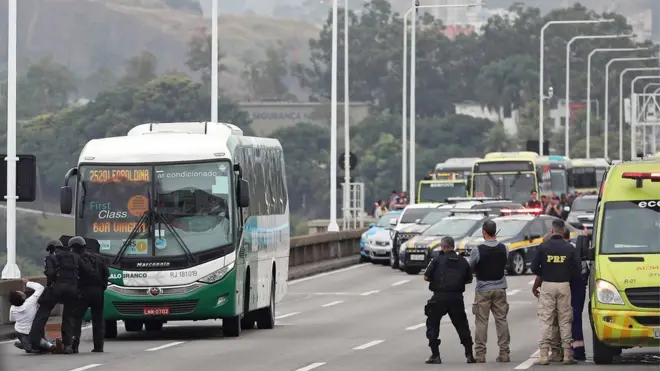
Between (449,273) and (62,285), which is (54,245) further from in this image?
(449,273)

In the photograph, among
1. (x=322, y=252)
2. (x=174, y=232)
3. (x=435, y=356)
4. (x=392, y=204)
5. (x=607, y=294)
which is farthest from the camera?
(x=392, y=204)

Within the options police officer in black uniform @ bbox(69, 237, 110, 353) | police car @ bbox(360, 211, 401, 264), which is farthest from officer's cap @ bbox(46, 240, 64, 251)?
police car @ bbox(360, 211, 401, 264)

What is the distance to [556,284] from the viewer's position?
19.3 m

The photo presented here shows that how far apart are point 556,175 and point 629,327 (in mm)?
52171

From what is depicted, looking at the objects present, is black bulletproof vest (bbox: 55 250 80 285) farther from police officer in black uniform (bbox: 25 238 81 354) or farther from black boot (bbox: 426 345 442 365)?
black boot (bbox: 426 345 442 365)

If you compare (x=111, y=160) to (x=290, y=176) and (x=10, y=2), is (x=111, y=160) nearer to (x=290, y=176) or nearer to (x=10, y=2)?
(x=10, y=2)

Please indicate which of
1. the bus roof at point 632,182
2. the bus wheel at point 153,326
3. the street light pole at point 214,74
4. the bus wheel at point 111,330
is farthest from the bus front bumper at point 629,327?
the street light pole at point 214,74

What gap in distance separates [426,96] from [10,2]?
15174 cm

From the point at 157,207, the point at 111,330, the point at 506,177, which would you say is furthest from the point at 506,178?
the point at 157,207

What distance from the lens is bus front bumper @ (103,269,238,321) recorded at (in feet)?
78.6

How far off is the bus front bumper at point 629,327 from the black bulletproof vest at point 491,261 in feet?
5.24

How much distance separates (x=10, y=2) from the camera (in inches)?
1131

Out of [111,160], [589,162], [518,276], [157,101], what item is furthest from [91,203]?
[157,101]

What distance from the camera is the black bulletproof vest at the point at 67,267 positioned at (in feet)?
70.5
